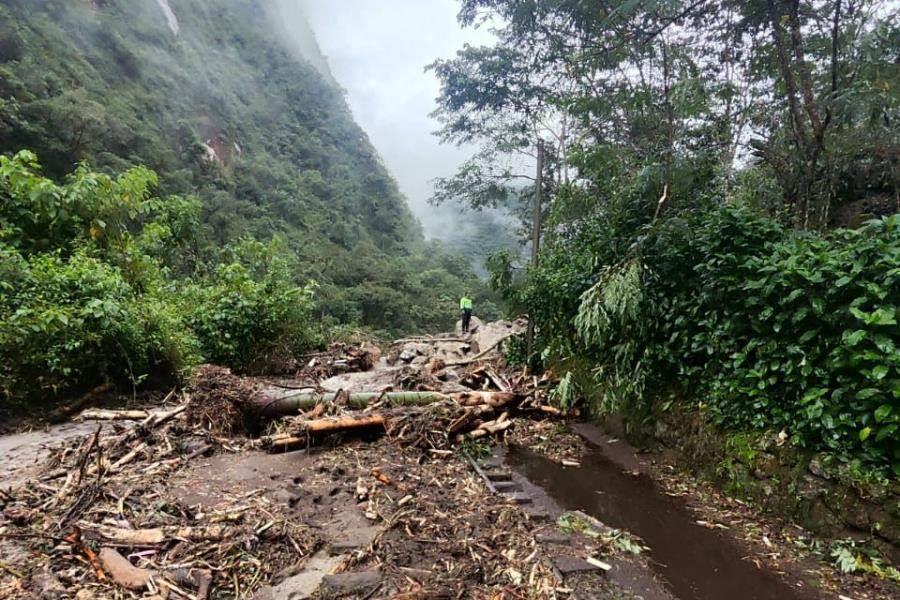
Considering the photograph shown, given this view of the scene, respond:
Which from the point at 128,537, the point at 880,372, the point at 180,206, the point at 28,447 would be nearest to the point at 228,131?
the point at 180,206

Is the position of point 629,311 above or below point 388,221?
below

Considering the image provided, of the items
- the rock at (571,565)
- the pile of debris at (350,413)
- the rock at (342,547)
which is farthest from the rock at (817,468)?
the rock at (342,547)

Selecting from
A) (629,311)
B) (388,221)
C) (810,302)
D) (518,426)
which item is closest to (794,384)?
(810,302)

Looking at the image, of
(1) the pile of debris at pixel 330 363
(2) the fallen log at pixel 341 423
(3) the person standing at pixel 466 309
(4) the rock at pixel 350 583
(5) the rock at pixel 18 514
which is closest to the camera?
(4) the rock at pixel 350 583

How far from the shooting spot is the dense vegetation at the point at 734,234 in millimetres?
3963

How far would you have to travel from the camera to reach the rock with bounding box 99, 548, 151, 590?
8.98ft

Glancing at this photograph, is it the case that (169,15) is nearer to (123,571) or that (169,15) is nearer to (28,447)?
(28,447)

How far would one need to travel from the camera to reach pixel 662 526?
461 cm

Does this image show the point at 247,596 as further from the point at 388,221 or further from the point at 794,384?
the point at 388,221

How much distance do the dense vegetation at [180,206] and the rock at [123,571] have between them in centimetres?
428

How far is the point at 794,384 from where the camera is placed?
14.4 ft

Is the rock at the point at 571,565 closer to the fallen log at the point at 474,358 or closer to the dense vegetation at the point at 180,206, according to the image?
the dense vegetation at the point at 180,206

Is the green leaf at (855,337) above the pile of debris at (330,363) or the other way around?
above

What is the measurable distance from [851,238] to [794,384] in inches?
59.3
